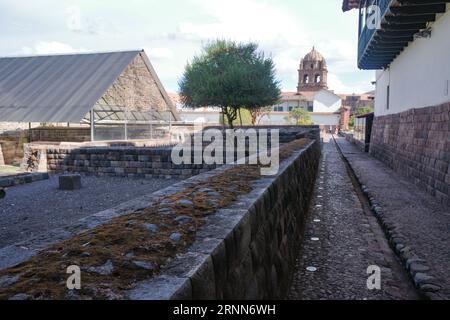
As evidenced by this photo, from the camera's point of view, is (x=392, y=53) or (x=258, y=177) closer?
(x=258, y=177)

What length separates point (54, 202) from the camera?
8742 mm

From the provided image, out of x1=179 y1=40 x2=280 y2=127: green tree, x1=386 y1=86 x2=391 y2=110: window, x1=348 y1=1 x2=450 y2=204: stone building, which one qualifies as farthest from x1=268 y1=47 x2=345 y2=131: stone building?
x1=348 y1=1 x2=450 y2=204: stone building

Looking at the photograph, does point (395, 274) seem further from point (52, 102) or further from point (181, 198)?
point (52, 102)

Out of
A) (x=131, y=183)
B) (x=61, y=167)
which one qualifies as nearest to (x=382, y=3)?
(x=131, y=183)

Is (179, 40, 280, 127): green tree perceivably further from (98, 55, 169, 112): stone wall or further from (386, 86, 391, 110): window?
(386, 86, 391, 110): window

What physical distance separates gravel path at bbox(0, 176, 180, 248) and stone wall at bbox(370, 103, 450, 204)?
6.78 metres

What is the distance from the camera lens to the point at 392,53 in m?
15.2

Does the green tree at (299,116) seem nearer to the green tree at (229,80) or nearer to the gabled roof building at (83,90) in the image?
the green tree at (229,80)

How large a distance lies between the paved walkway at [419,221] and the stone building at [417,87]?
0.45 meters
